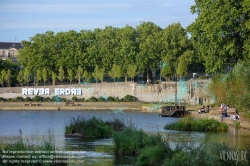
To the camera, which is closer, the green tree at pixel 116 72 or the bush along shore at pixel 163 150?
the bush along shore at pixel 163 150

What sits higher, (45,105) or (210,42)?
(210,42)

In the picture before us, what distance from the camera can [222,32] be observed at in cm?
4194

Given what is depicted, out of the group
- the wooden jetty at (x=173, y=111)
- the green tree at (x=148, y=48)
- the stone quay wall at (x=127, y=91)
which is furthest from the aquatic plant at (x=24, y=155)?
the green tree at (x=148, y=48)

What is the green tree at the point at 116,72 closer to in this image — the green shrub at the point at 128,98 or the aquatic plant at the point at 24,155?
the green shrub at the point at 128,98

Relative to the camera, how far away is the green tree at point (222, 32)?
41.6m

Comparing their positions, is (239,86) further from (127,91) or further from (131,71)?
(131,71)

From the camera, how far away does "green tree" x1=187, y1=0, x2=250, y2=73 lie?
41625mm

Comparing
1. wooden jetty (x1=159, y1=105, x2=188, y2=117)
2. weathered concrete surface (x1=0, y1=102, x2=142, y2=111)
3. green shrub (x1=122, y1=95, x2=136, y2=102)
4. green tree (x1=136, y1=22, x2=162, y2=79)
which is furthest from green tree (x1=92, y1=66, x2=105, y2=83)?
wooden jetty (x1=159, y1=105, x2=188, y2=117)

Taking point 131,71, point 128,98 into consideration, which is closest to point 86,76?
point 131,71

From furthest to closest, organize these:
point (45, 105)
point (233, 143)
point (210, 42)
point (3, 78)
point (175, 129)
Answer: point (3, 78), point (45, 105), point (210, 42), point (175, 129), point (233, 143)

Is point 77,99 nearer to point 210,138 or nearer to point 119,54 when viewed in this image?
point 119,54

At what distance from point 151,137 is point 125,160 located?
3.90 feet

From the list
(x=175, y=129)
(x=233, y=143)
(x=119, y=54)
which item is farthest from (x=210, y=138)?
(x=119, y=54)

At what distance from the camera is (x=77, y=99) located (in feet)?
257
